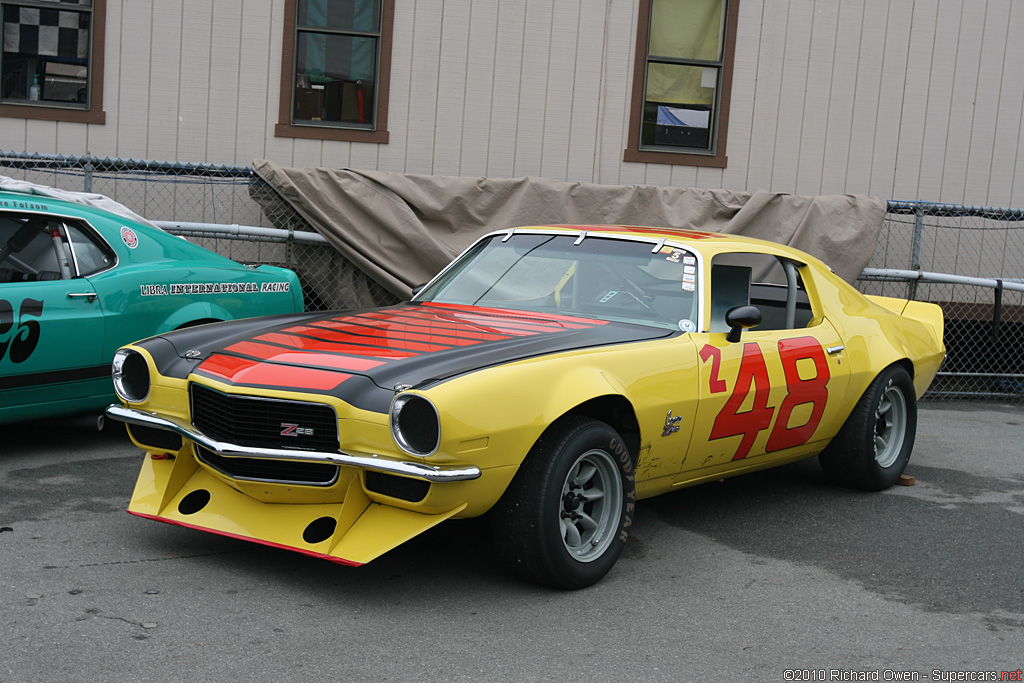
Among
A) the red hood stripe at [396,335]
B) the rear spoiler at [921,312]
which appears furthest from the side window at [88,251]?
the rear spoiler at [921,312]

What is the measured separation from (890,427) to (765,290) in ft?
3.36

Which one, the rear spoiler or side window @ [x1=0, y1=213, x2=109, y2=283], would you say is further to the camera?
the rear spoiler

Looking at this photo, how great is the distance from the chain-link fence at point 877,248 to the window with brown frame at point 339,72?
91 cm

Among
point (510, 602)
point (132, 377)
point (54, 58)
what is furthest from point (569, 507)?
point (54, 58)

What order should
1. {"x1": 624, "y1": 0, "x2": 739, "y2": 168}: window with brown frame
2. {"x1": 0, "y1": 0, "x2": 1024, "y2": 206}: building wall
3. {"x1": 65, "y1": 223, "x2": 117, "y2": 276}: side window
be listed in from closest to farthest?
{"x1": 65, "y1": 223, "x2": 117, "y2": 276}: side window < {"x1": 0, "y1": 0, "x2": 1024, "y2": 206}: building wall < {"x1": 624, "y1": 0, "x2": 739, "y2": 168}: window with brown frame

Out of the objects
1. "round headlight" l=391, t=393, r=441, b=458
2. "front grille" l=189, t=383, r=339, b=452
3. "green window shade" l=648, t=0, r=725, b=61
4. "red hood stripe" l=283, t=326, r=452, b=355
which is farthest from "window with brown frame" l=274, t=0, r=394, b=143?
"round headlight" l=391, t=393, r=441, b=458

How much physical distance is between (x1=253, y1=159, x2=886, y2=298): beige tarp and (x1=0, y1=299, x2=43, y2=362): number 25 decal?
3089mm

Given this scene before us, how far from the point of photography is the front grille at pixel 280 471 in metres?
3.65

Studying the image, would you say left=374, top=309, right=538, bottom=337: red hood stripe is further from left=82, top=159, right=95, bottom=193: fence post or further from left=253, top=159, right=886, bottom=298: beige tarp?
left=82, top=159, right=95, bottom=193: fence post

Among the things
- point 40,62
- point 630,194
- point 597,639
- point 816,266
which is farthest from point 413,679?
point 40,62

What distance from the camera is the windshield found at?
15.4 ft

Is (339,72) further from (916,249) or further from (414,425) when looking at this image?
(414,425)

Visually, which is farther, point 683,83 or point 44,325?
point 683,83

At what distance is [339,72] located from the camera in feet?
30.3
